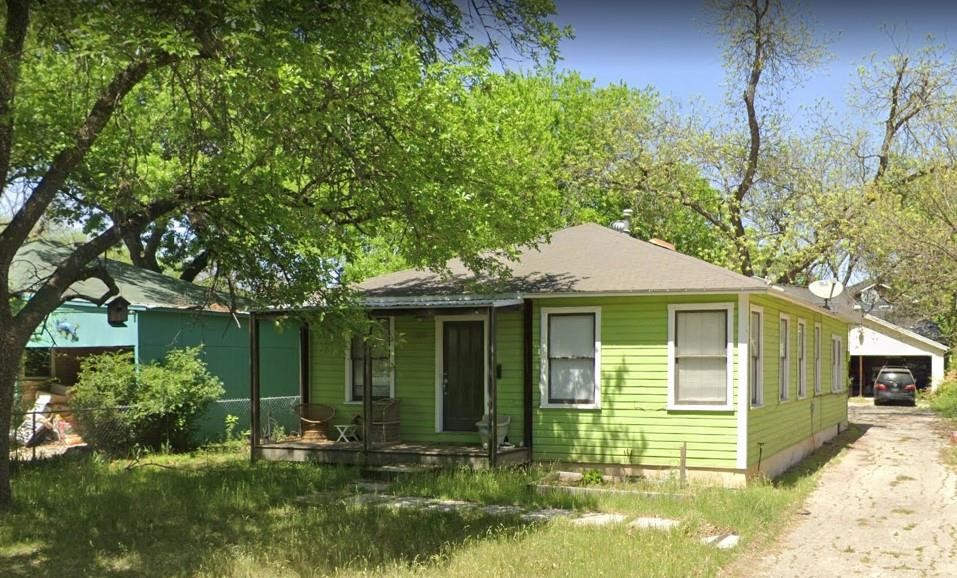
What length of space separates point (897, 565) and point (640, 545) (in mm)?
2576

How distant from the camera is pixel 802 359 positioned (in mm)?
18391

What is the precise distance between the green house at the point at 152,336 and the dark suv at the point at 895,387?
27.9 m

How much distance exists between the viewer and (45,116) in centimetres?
1479

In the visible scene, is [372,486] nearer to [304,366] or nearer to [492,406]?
[492,406]

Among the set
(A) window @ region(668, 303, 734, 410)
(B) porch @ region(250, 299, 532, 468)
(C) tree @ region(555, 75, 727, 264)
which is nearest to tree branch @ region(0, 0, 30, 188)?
(B) porch @ region(250, 299, 532, 468)

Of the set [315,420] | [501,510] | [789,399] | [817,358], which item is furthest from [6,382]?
[817,358]

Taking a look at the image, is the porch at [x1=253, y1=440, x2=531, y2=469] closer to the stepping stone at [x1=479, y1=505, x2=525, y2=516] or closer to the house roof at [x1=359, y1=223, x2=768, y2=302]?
the stepping stone at [x1=479, y1=505, x2=525, y2=516]

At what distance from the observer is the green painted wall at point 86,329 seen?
59.6ft

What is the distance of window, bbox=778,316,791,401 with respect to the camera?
1622cm

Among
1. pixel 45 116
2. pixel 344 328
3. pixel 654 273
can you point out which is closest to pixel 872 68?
pixel 654 273

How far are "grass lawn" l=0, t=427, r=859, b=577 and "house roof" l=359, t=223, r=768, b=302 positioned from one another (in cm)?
292

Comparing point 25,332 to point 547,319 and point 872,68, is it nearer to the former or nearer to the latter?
point 547,319

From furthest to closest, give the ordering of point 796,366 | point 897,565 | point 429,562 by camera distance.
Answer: point 796,366
point 897,565
point 429,562

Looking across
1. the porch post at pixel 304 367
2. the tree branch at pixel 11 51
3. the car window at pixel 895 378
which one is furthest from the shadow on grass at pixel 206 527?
the car window at pixel 895 378
